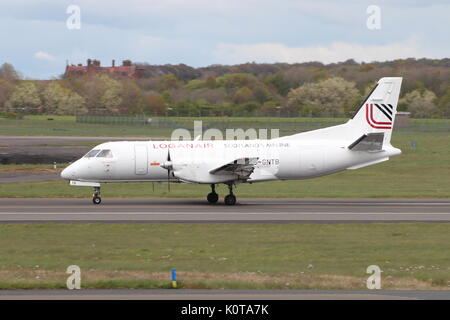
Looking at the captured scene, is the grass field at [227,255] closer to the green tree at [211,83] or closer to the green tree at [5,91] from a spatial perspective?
the green tree at [211,83]

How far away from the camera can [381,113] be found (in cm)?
3731

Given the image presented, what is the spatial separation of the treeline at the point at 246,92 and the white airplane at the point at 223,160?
41.1 metres

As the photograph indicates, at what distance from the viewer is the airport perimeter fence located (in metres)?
69.8

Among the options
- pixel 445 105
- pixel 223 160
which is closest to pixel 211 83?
pixel 445 105

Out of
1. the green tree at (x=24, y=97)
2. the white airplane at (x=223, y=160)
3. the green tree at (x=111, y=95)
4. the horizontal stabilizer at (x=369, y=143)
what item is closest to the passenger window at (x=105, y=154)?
the white airplane at (x=223, y=160)

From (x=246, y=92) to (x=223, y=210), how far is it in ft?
178

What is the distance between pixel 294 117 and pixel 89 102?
3199 centimetres

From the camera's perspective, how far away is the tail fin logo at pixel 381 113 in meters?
37.3

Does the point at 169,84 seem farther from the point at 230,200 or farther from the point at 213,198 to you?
the point at 230,200

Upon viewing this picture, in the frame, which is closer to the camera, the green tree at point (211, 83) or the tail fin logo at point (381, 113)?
the tail fin logo at point (381, 113)

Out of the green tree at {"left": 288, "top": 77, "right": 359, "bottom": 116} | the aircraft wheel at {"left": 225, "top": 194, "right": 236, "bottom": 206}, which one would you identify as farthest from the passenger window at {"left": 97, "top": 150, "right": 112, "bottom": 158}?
the green tree at {"left": 288, "top": 77, "right": 359, "bottom": 116}

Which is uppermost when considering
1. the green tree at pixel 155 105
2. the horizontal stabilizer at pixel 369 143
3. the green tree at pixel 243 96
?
the green tree at pixel 243 96
